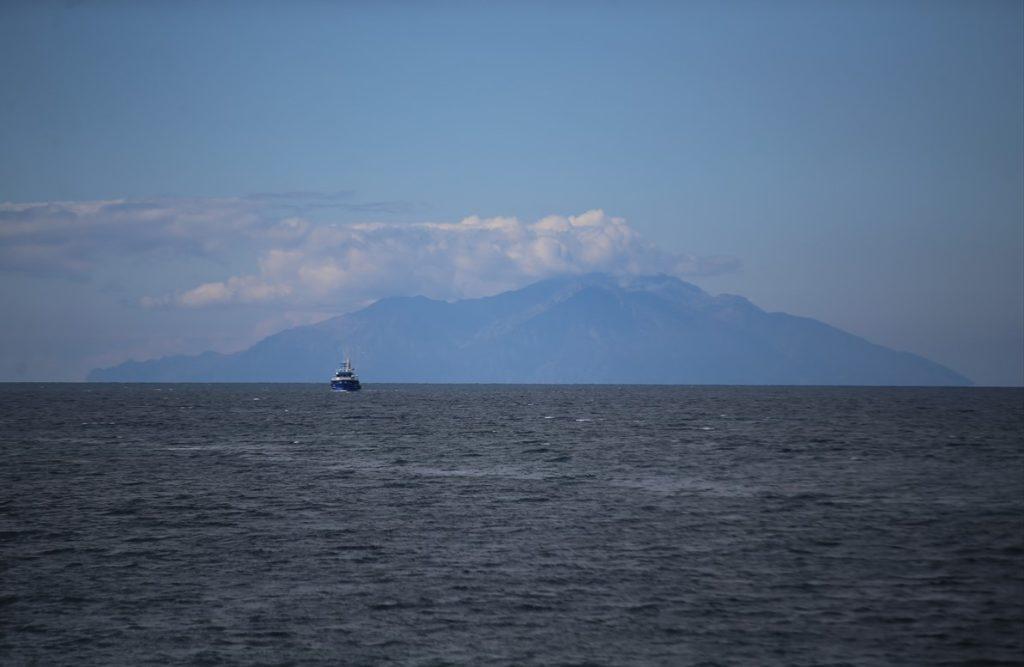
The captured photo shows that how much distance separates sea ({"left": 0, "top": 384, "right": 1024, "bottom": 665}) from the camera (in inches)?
1177

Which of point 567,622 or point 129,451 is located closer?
point 567,622

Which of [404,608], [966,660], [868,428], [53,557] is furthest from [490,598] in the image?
[868,428]

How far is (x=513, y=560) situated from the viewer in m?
41.9

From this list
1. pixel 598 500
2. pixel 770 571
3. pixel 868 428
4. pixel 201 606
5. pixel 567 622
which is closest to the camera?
pixel 567 622

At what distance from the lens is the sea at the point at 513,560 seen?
29.9 metres

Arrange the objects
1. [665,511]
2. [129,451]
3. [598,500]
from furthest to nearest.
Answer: [129,451] < [598,500] < [665,511]

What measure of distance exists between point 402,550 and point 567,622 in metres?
13.9

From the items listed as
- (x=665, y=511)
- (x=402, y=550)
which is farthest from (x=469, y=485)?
(x=402, y=550)

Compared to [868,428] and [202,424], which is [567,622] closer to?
[868,428]

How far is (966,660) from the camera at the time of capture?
2803 cm

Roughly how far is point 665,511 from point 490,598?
22.6 metres

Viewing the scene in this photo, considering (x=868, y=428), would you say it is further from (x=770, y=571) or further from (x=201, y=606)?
(x=201, y=606)

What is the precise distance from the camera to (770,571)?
39469mm

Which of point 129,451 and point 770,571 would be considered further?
point 129,451
